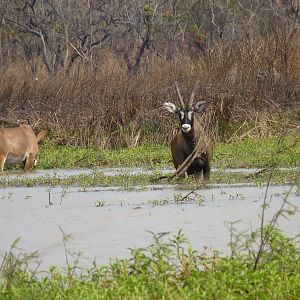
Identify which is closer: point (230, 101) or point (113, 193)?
point (113, 193)

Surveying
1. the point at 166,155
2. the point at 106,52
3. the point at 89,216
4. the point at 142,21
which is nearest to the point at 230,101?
the point at 166,155

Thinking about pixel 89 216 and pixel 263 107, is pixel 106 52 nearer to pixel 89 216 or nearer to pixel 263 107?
pixel 263 107

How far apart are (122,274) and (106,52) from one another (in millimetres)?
24522

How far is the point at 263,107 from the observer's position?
19.6 metres

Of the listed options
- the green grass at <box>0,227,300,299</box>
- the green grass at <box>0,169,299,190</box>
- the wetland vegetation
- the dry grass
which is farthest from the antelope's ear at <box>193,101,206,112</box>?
the green grass at <box>0,227,300,299</box>

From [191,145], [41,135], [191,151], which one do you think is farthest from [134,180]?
[41,135]

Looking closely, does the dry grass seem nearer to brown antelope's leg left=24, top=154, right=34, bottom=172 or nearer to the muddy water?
brown antelope's leg left=24, top=154, right=34, bottom=172

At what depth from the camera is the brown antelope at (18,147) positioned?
55.9 ft

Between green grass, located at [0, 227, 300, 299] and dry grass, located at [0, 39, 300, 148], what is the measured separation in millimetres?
11466

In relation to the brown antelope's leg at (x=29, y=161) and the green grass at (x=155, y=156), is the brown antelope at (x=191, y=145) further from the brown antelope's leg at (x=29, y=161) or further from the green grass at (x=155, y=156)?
the brown antelope's leg at (x=29, y=161)

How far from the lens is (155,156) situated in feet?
56.4

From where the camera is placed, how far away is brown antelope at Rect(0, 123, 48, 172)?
17047 millimetres

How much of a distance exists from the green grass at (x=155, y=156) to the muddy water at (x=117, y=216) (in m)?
3.01

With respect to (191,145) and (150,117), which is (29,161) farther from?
(191,145)
